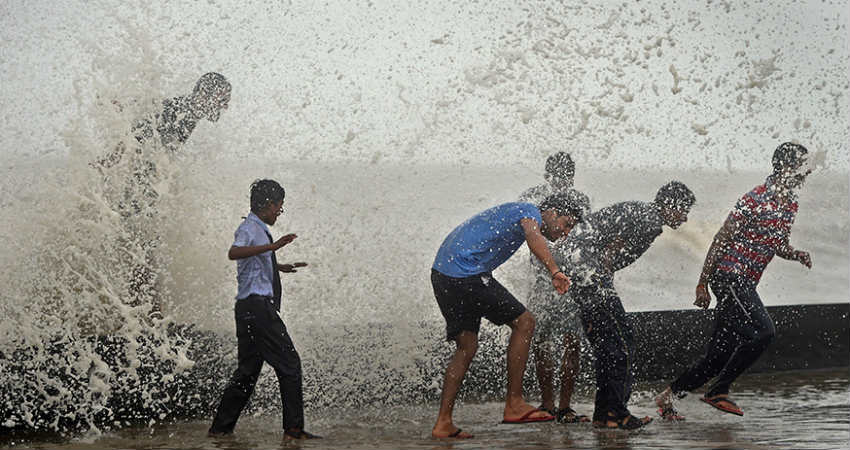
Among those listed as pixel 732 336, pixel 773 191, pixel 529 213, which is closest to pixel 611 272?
pixel 529 213

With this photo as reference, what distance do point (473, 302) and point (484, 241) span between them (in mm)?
355

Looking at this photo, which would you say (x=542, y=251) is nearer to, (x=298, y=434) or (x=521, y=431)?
(x=521, y=431)

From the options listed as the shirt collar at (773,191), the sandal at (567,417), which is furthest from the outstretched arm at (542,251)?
the shirt collar at (773,191)

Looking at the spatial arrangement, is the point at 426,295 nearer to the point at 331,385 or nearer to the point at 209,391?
the point at 331,385

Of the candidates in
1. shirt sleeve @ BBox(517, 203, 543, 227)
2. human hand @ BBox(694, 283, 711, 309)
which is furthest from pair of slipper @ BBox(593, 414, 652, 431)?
shirt sleeve @ BBox(517, 203, 543, 227)

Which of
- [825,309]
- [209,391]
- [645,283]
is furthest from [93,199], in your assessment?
[645,283]

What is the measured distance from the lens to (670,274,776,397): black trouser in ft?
22.7

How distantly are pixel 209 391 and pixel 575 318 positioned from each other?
245 cm

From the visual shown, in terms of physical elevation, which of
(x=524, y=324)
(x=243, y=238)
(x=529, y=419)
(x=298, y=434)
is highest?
(x=243, y=238)

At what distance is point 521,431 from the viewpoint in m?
6.23

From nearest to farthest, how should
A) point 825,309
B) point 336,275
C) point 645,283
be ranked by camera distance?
point 336,275 → point 825,309 → point 645,283

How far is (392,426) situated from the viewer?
6.63 m

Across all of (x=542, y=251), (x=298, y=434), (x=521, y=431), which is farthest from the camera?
(x=521, y=431)

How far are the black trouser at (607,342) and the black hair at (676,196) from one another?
0.66m
